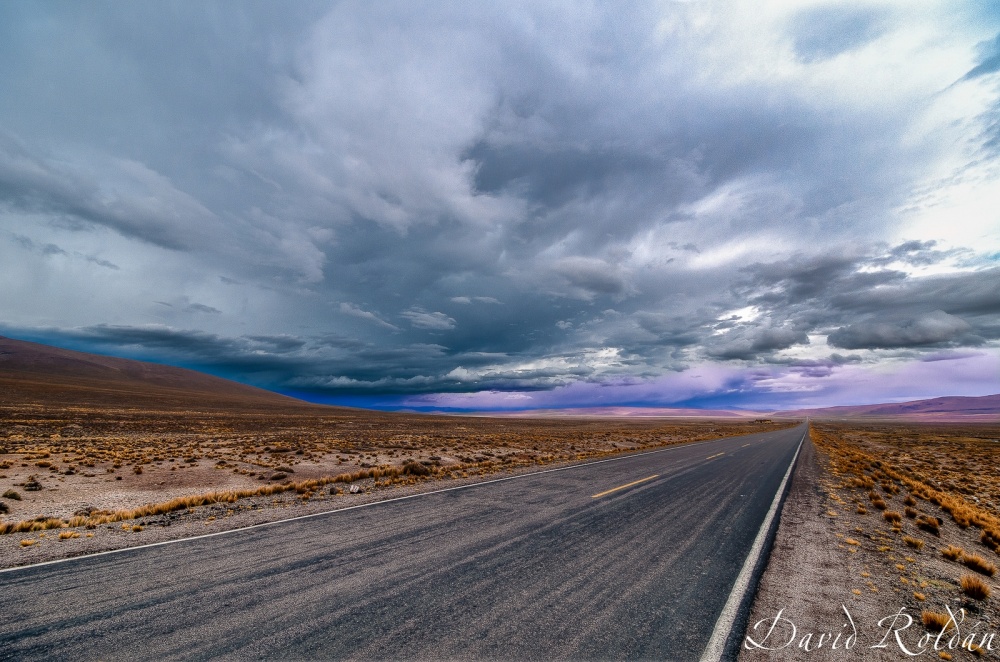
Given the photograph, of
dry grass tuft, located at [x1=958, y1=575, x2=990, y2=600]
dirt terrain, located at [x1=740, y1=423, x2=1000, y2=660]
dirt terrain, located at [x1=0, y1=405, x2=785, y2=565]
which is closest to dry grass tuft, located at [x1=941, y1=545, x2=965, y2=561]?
dirt terrain, located at [x1=740, y1=423, x2=1000, y2=660]

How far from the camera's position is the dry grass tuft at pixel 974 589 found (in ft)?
18.1

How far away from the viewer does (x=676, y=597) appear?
511cm

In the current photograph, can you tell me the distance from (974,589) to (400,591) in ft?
25.0

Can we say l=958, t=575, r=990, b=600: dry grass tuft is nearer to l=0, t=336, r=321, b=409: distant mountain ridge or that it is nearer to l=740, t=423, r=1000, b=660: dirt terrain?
l=740, t=423, r=1000, b=660: dirt terrain

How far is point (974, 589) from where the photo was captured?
5543 millimetres

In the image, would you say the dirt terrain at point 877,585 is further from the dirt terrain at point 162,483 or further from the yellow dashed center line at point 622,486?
the dirt terrain at point 162,483

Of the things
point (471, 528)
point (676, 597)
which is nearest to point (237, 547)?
point (471, 528)

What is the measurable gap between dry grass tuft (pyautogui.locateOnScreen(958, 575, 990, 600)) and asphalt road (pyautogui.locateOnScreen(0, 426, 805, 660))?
260cm

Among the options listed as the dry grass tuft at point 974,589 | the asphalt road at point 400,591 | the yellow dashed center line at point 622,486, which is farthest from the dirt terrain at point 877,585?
the yellow dashed center line at point 622,486

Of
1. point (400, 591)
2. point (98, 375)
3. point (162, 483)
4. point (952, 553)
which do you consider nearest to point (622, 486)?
point (952, 553)

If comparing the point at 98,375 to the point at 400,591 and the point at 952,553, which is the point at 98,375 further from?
the point at 952,553

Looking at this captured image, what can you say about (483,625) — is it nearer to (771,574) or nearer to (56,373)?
(771,574)

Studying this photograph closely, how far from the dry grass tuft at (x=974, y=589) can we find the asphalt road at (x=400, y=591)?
260cm

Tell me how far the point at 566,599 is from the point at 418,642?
73.5 inches
